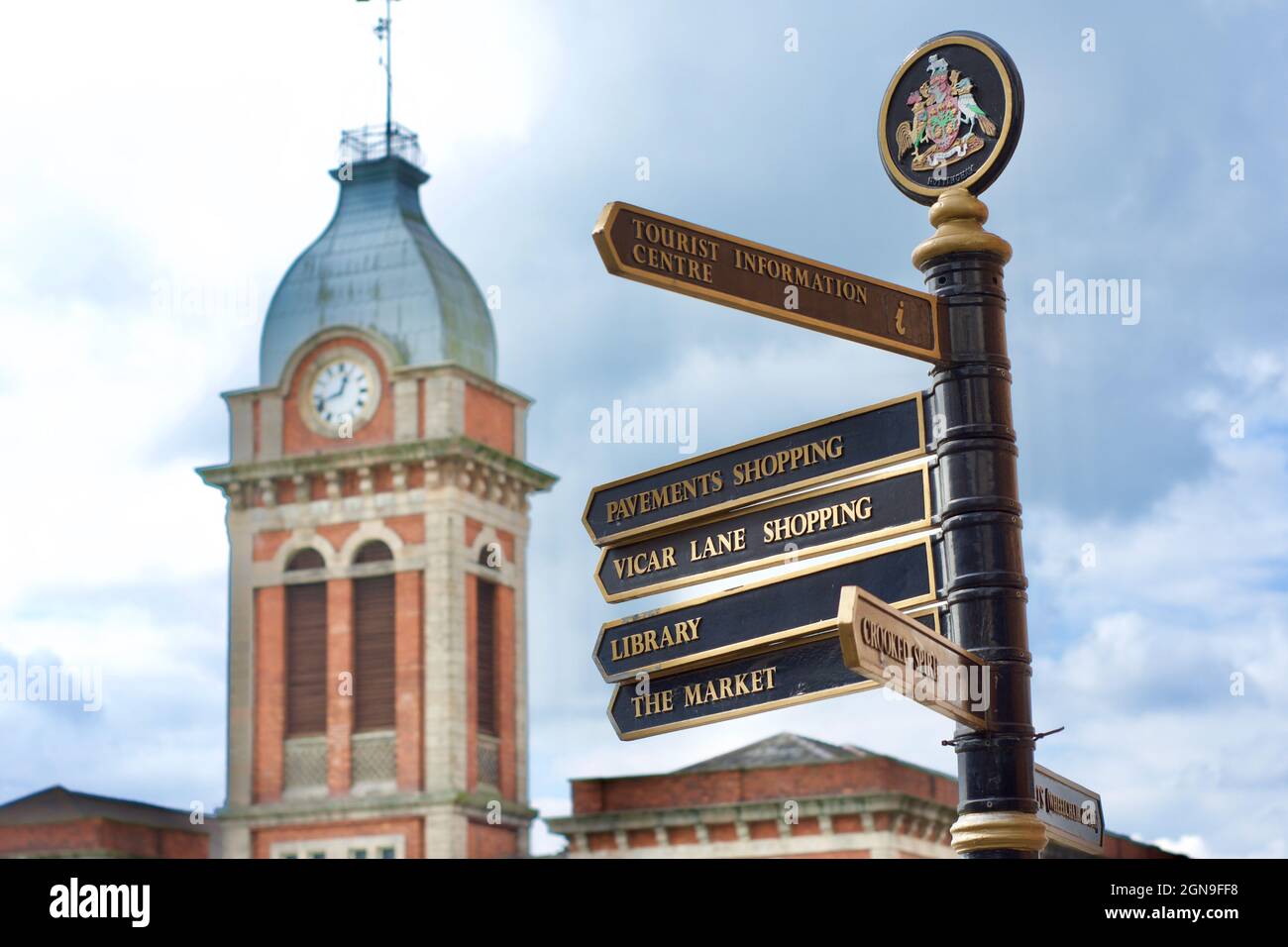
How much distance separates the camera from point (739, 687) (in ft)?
18.4

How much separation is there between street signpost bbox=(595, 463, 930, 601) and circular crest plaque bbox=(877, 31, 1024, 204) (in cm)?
89

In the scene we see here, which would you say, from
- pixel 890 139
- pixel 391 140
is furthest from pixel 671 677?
pixel 391 140

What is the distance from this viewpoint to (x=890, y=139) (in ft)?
19.3

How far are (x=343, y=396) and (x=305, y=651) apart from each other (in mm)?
6542

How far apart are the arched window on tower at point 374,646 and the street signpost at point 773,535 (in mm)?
42901

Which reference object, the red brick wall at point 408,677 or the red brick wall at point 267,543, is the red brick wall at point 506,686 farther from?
the red brick wall at point 267,543

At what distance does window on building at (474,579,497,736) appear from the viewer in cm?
4941

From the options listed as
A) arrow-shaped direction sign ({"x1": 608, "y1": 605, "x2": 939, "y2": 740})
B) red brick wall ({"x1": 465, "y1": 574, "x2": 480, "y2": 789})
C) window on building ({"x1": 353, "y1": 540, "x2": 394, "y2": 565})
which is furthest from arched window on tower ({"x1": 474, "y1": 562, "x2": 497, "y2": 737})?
arrow-shaped direction sign ({"x1": 608, "y1": 605, "x2": 939, "y2": 740})

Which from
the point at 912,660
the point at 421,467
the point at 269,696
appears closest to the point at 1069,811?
the point at 912,660

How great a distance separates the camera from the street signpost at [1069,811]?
564cm

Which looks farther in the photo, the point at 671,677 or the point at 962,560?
the point at 671,677

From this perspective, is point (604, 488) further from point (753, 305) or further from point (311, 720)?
point (311, 720)
